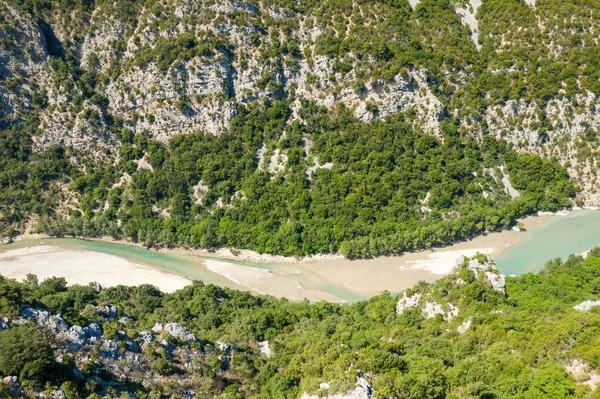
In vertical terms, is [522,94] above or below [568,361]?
above

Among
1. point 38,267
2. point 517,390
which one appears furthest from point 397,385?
point 38,267

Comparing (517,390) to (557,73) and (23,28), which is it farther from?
(23,28)

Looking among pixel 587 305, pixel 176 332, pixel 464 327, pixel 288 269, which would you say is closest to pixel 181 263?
pixel 288 269

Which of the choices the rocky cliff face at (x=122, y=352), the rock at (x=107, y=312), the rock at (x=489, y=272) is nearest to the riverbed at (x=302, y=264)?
the rock at (x=489, y=272)

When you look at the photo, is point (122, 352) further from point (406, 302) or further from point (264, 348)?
point (406, 302)

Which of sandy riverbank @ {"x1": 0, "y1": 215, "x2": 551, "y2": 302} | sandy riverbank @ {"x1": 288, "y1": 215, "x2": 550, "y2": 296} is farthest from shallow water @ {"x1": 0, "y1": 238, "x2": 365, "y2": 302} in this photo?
sandy riverbank @ {"x1": 288, "y1": 215, "x2": 550, "y2": 296}

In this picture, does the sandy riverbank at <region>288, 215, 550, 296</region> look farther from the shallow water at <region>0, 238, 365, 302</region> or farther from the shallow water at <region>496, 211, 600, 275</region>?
the shallow water at <region>496, 211, 600, 275</region>
